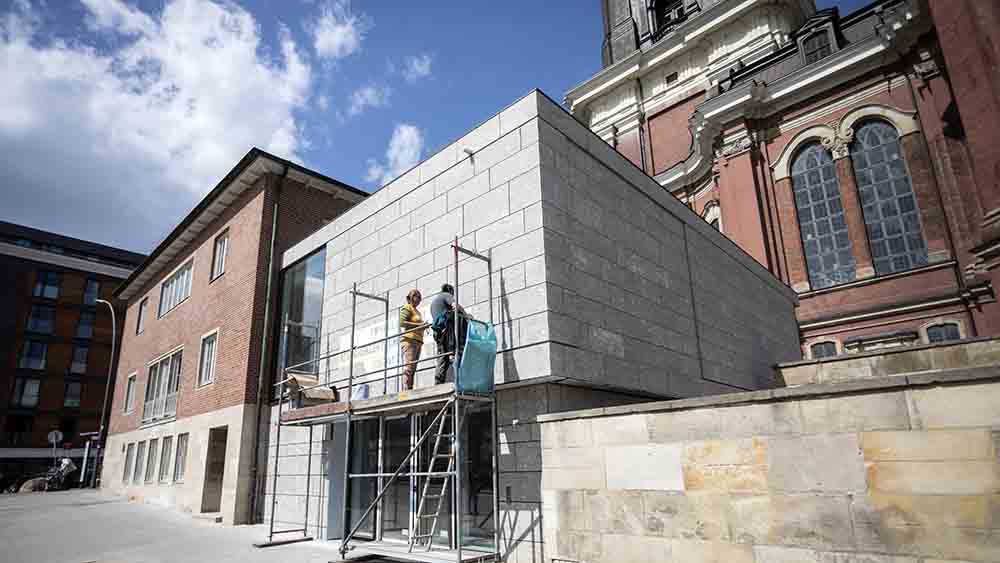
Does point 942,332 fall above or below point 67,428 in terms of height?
above

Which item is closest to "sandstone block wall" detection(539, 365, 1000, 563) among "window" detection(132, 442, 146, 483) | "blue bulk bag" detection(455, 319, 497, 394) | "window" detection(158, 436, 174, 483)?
"blue bulk bag" detection(455, 319, 497, 394)

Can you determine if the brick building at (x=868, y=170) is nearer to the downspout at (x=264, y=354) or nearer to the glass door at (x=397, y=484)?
the glass door at (x=397, y=484)

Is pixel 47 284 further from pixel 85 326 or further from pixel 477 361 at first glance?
pixel 477 361

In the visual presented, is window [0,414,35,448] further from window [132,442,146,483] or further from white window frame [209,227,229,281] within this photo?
white window frame [209,227,229,281]

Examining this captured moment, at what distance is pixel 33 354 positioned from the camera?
47.7 metres

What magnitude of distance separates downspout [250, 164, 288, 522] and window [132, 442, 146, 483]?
965 cm

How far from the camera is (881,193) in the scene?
19797mm

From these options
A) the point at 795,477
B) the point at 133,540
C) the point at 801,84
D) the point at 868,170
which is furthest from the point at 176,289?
the point at 868,170

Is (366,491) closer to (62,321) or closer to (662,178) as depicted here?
(662,178)

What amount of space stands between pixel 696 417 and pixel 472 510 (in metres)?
3.67

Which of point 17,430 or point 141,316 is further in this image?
point 17,430

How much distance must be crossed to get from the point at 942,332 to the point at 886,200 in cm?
465

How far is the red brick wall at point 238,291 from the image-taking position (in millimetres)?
14539

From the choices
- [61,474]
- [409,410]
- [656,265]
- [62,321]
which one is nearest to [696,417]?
[409,410]
